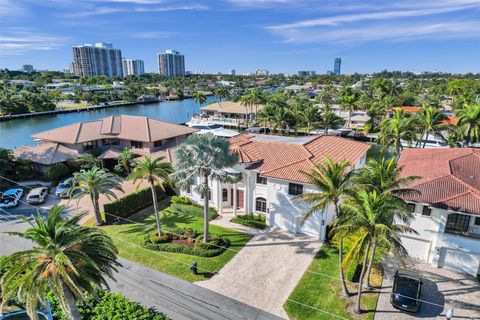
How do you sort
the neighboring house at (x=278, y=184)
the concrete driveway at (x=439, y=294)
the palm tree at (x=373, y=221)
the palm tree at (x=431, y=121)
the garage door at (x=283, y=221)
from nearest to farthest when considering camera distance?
the palm tree at (x=373, y=221), the concrete driveway at (x=439, y=294), the neighboring house at (x=278, y=184), the garage door at (x=283, y=221), the palm tree at (x=431, y=121)

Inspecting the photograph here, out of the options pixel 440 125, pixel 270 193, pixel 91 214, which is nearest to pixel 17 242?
pixel 91 214

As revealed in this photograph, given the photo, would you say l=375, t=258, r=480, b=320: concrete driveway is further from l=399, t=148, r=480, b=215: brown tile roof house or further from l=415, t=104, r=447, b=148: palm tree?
l=415, t=104, r=447, b=148: palm tree

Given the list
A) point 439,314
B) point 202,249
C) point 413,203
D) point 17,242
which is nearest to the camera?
point 439,314

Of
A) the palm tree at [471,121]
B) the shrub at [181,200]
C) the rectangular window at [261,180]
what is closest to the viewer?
the rectangular window at [261,180]

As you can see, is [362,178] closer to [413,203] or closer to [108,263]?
[413,203]

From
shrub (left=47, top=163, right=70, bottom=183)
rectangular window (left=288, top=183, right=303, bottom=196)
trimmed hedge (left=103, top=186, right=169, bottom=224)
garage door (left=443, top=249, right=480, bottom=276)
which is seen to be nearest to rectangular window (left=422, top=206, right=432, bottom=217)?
garage door (left=443, top=249, right=480, bottom=276)

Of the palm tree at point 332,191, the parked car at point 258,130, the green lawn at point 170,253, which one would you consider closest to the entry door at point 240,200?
the green lawn at point 170,253

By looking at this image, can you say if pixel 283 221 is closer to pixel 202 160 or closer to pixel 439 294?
pixel 202 160

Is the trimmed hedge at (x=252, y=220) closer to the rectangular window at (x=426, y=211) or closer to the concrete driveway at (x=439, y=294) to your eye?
the concrete driveway at (x=439, y=294)
